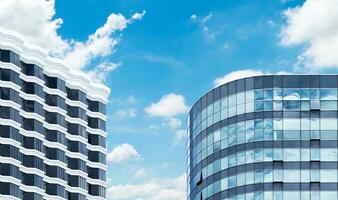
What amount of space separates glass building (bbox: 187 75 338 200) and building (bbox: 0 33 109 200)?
1346 inches

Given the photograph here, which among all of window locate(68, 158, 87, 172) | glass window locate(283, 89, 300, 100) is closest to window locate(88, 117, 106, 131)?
window locate(68, 158, 87, 172)

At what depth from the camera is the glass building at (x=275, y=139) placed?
14262 cm

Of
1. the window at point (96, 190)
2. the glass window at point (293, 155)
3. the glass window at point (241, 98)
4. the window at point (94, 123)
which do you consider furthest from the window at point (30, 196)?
the glass window at point (293, 155)

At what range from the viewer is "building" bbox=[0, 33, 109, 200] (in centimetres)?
16700

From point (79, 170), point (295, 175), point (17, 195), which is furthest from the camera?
point (79, 170)

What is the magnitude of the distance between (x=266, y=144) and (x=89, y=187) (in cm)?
→ 5145

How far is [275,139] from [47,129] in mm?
48588

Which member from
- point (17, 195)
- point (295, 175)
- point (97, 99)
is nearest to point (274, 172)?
point (295, 175)

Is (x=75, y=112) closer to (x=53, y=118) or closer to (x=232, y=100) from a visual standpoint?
(x=53, y=118)

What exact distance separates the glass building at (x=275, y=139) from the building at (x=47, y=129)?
112 ft

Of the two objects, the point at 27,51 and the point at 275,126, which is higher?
the point at 27,51

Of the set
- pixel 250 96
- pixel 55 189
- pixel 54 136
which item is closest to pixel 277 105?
pixel 250 96

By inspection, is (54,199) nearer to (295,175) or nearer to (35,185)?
(35,185)

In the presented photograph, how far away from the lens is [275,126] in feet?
477
